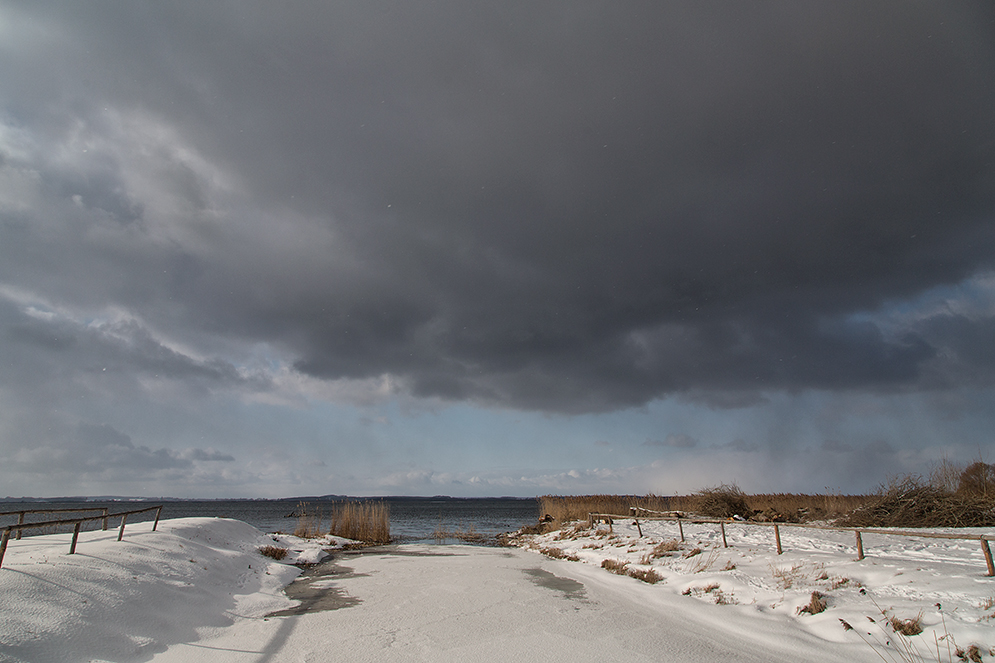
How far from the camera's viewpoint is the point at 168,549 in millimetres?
12867

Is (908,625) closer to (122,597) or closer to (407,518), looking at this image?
(122,597)

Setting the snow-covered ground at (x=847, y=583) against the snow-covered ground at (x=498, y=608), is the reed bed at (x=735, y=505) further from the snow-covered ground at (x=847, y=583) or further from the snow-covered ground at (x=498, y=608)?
the snow-covered ground at (x=498, y=608)

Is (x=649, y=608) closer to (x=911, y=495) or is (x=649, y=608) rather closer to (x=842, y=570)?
(x=842, y=570)

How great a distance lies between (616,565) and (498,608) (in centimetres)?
674

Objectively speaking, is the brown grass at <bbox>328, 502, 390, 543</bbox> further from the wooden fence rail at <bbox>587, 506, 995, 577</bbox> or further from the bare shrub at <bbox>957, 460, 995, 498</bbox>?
the bare shrub at <bbox>957, 460, 995, 498</bbox>

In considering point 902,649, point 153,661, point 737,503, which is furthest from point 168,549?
point 737,503

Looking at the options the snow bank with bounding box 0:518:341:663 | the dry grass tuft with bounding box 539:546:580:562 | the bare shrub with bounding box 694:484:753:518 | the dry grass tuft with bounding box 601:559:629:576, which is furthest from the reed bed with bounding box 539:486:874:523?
the snow bank with bounding box 0:518:341:663

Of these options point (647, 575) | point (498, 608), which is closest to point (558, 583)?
point (647, 575)

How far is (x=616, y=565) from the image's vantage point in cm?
1667

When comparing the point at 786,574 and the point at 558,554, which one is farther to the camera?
the point at 558,554

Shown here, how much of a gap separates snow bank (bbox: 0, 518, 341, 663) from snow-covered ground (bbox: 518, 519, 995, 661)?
10.5m

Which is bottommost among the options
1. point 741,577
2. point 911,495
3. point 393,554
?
point 393,554

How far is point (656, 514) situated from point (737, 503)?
4.67 m

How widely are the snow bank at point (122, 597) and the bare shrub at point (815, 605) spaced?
11013mm
